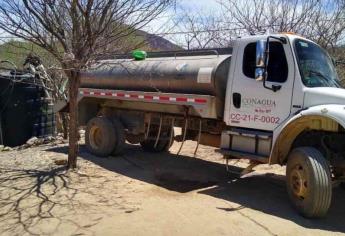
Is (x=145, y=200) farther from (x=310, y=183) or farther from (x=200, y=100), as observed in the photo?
(x=310, y=183)

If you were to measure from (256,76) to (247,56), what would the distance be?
2.11 feet

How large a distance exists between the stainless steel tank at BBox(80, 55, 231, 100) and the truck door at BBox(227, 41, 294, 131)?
14.2 inches

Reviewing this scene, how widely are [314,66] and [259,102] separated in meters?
0.93

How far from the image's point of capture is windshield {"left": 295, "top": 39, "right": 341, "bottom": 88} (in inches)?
290

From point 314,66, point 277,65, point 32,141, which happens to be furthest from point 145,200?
point 32,141

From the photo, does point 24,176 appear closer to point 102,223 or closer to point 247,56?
point 102,223

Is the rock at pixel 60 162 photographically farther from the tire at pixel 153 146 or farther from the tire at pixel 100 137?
the tire at pixel 153 146

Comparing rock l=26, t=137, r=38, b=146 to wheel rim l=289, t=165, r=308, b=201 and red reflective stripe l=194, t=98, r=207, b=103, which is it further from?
wheel rim l=289, t=165, r=308, b=201

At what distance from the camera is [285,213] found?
22.7ft

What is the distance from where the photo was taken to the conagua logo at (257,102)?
7559 millimetres

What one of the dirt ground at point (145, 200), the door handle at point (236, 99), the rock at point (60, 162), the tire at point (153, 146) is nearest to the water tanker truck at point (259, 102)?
the door handle at point (236, 99)

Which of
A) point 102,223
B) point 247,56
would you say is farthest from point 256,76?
point 102,223

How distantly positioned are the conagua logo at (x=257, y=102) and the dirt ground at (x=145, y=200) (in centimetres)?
135

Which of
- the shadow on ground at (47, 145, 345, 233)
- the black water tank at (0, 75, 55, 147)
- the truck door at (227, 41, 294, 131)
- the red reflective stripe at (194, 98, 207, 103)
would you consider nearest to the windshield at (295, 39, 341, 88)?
the truck door at (227, 41, 294, 131)
